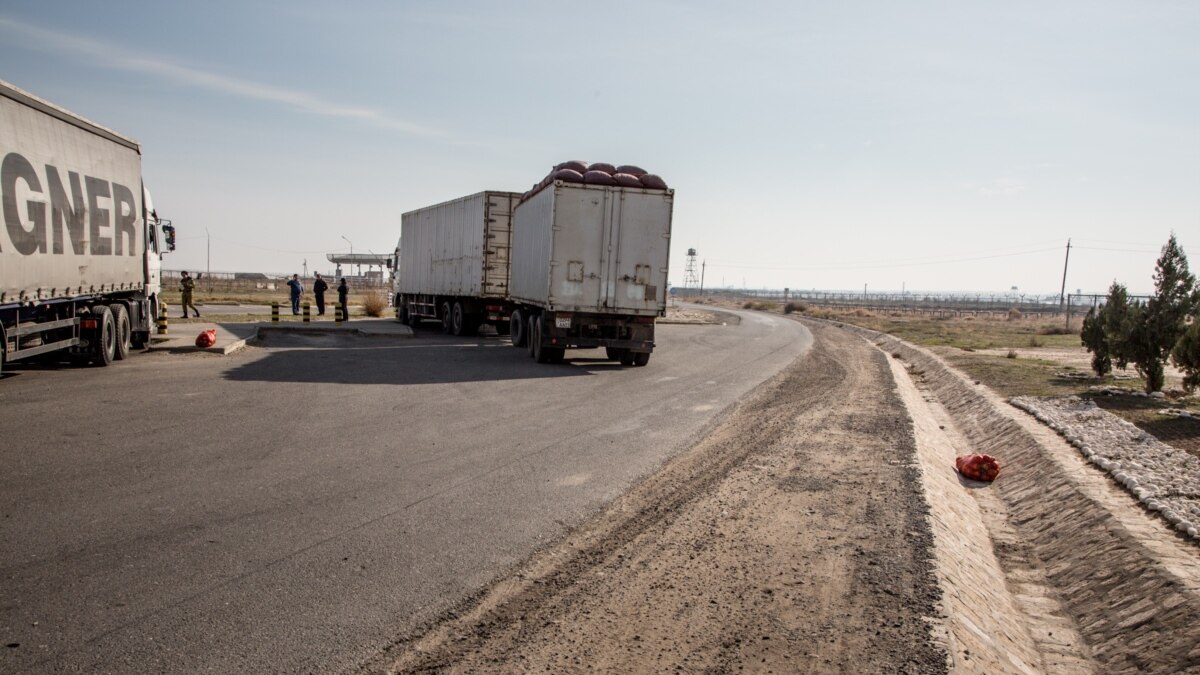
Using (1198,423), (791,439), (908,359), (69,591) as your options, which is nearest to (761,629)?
(69,591)

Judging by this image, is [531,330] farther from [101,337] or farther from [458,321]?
[101,337]

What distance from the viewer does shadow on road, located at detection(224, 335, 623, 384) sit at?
48.3 ft

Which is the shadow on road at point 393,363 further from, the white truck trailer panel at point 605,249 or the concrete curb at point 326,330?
the white truck trailer panel at point 605,249

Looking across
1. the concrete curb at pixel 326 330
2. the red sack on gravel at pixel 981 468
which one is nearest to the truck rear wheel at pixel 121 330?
the concrete curb at pixel 326 330

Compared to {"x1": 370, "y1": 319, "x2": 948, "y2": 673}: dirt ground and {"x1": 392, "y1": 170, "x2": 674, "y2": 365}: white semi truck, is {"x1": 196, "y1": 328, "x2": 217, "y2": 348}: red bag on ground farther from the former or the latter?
{"x1": 370, "y1": 319, "x2": 948, "y2": 673}: dirt ground

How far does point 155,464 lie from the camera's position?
753 cm

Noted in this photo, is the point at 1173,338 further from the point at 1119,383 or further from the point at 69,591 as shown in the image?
the point at 69,591

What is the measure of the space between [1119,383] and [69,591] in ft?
58.4

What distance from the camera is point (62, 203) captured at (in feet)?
42.1

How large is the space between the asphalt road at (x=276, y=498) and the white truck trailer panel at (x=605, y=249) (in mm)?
4003

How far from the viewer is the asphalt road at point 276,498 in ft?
13.5

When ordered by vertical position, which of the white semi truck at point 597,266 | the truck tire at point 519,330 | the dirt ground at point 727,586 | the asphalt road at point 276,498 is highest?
the white semi truck at point 597,266

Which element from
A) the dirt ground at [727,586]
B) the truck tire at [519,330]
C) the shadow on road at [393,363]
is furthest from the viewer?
the truck tire at [519,330]

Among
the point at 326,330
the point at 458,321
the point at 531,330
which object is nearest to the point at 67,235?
the point at 531,330
